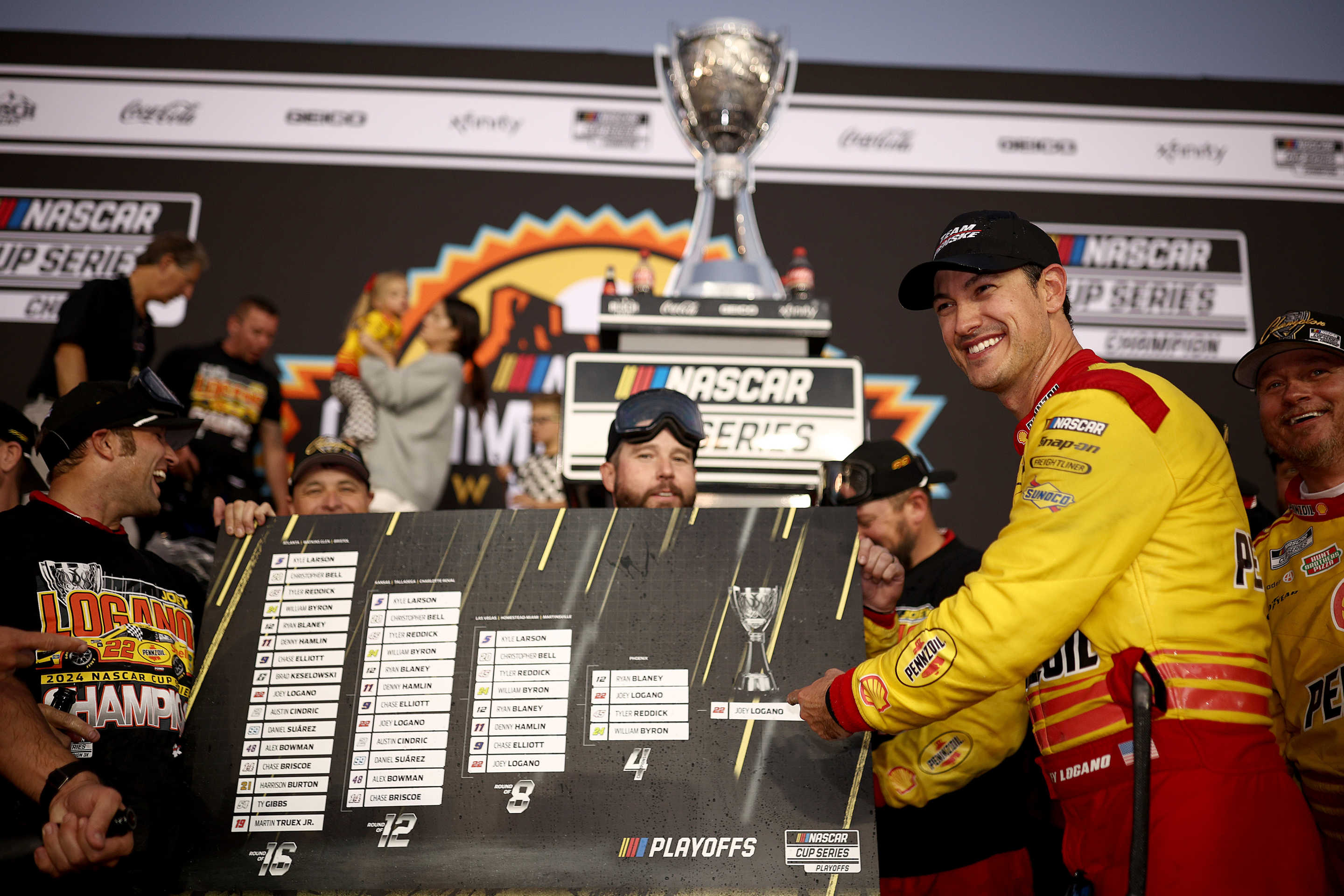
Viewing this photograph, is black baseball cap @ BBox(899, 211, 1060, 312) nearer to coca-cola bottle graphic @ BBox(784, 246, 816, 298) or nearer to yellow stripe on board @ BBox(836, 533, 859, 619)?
yellow stripe on board @ BBox(836, 533, 859, 619)

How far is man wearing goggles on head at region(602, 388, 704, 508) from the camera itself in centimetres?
256

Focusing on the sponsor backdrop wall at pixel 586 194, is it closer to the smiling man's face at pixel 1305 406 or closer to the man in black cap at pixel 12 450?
the man in black cap at pixel 12 450

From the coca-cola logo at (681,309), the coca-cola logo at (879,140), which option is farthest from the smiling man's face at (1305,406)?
the coca-cola logo at (879,140)

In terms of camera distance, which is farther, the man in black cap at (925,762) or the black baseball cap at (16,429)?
the black baseball cap at (16,429)

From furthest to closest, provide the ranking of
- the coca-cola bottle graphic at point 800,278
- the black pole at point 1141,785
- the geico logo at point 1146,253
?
the geico logo at point 1146,253 < the coca-cola bottle graphic at point 800,278 < the black pole at point 1141,785

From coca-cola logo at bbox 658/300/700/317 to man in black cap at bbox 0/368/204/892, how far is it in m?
1.33

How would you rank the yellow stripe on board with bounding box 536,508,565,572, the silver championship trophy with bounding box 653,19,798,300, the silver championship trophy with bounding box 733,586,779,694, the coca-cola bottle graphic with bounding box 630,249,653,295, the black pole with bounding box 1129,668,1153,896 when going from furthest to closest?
the silver championship trophy with bounding box 653,19,798,300 < the coca-cola bottle graphic with bounding box 630,249,653,295 < the yellow stripe on board with bounding box 536,508,565,572 < the silver championship trophy with bounding box 733,586,779,694 < the black pole with bounding box 1129,668,1153,896

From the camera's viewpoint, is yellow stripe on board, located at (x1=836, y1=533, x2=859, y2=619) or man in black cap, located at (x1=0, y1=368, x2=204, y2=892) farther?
yellow stripe on board, located at (x1=836, y1=533, x2=859, y2=619)

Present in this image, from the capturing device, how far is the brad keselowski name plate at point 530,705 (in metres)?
1.74

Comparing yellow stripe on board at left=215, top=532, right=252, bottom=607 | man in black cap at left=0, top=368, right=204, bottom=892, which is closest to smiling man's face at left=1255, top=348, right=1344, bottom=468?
yellow stripe on board at left=215, top=532, right=252, bottom=607

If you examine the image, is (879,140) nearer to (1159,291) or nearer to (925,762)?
(1159,291)

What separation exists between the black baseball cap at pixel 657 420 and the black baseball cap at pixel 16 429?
59.0 inches

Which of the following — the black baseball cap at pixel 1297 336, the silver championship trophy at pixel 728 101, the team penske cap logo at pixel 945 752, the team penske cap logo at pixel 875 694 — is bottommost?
the team penske cap logo at pixel 945 752

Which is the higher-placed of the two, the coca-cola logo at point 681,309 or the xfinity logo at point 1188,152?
the xfinity logo at point 1188,152
